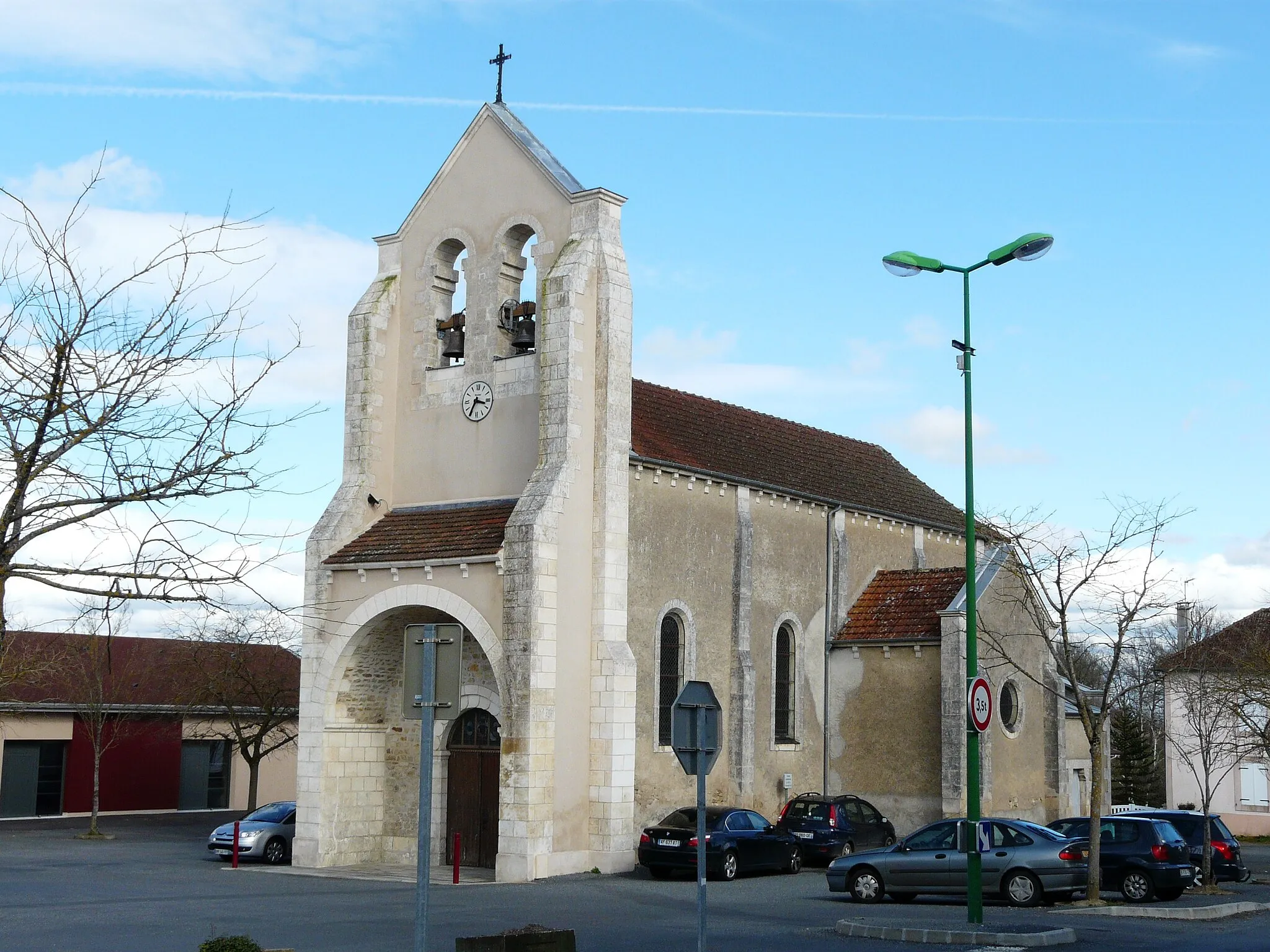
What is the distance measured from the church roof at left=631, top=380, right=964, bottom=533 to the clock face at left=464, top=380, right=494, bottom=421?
9.72 ft

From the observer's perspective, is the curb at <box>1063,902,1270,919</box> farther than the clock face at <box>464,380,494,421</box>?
No

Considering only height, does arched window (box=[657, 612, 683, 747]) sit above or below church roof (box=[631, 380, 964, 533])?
below

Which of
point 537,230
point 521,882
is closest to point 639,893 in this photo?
point 521,882

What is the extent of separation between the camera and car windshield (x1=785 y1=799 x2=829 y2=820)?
27.4 meters

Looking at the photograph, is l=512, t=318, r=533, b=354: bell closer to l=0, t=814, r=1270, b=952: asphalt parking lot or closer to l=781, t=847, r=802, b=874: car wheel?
l=0, t=814, r=1270, b=952: asphalt parking lot

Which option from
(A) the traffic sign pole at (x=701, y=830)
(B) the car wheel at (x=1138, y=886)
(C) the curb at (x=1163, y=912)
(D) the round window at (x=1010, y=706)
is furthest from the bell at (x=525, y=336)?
(A) the traffic sign pole at (x=701, y=830)

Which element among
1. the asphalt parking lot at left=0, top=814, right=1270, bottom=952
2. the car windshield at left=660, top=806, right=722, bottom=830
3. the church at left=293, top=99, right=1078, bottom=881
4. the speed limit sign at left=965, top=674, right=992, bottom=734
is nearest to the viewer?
the asphalt parking lot at left=0, top=814, right=1270, bottom=952

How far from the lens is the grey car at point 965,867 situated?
20656 mm

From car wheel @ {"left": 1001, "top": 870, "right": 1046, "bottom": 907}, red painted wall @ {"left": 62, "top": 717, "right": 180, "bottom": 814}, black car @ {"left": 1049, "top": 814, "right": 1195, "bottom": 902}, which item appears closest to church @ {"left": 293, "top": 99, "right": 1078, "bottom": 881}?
black car @ {"left": 1049, "top": 814, "right": 1195, "bottom": 902}

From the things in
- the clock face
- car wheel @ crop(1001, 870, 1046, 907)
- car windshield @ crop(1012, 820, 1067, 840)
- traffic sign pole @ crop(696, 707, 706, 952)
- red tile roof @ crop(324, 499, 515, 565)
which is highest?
the clock face

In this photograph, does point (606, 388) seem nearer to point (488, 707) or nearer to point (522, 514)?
point (522, 514)

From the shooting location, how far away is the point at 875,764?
31.0 m

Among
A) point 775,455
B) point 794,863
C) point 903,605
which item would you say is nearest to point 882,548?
point 903,605

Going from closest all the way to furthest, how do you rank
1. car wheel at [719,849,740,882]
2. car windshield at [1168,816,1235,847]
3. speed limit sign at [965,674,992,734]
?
speed limit sign at [965,674,992,734] < car wheel at [719,849,740,882] < car windshield at [1168,816,1235,847]
